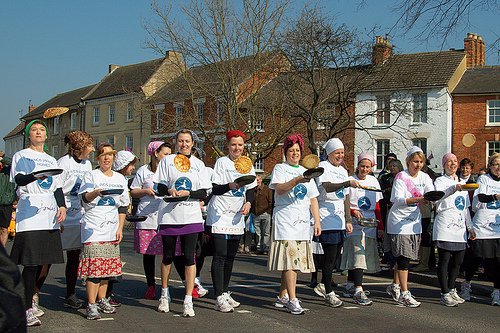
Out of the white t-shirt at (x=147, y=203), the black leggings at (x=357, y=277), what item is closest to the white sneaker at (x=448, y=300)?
the black leggings at (x=357, y=277)

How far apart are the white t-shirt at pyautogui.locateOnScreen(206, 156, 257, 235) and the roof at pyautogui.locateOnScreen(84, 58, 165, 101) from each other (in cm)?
4857

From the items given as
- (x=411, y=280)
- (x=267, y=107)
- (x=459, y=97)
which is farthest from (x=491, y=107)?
(x=411, y=280)

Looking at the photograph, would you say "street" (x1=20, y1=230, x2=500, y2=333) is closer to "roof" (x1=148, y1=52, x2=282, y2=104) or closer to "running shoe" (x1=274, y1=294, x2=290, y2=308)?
"running shoe" (x1=274, y1=294, x2=290, y2=308)

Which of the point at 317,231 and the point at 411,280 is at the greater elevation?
the point at 317,231

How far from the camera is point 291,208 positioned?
814cm

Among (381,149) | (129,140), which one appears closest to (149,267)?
(381,149)

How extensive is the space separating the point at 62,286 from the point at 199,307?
279 centimetres

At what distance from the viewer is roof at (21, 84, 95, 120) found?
67.3 metres

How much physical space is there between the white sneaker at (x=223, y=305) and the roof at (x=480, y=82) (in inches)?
1430

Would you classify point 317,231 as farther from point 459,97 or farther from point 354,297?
point 459,97

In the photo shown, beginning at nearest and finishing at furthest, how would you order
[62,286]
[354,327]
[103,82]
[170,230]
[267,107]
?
1. [354,327]
2. [170,230]
3. [62,286]
4. [267,107]
5. [103,82]

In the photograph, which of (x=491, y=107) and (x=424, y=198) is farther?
(x=491, y=107)

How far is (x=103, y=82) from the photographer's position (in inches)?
2594

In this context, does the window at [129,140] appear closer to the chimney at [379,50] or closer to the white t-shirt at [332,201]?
the chimney at [379,50]
